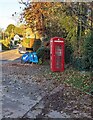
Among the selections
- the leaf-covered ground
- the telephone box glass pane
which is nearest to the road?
the leaf-covered ground

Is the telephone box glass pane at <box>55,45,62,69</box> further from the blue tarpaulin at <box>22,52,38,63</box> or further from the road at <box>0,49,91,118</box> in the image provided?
the road at <box>0,49,91,118</box>

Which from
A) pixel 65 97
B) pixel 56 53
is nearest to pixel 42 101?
pixel 65 97

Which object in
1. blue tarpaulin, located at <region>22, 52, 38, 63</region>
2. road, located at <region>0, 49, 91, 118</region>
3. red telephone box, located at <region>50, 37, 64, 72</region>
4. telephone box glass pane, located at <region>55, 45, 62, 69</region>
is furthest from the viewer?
blue tarpaulin, located at <region>22, 52, 38, 63</region>

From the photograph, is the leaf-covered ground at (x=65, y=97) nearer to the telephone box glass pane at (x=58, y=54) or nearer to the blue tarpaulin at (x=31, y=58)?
the telephone box glass pane at (x=58, y=54)

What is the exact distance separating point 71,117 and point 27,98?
1742 millimetres

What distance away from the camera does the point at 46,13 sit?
14094 mm

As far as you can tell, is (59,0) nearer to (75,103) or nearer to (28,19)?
(75,103)

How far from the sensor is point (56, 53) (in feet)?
38.7

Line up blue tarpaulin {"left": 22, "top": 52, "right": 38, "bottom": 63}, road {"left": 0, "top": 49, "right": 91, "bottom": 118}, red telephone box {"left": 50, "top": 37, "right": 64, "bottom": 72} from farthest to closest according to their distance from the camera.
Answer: blue tarpaulin {"left": 22, "top": 52, "right": 38, "bottom": 63} → red telephone box {"left": 50, "top": 37, "right": 64, "bottom": 72} → road {"left": 0, "top": 49, "right": 91, "bottom": 118}

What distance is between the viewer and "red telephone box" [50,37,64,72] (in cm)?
1160

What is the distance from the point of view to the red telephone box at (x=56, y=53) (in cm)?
1160

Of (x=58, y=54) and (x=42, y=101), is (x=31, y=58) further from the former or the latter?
(x=42, y=101)

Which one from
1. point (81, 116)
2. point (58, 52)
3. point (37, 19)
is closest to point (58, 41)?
point (58, 52)

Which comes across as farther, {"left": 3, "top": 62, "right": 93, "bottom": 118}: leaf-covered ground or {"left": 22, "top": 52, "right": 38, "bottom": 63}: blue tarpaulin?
{"left": 22, "top": 52, "right": 38, "bottom": 63}: blue tarpaulin
